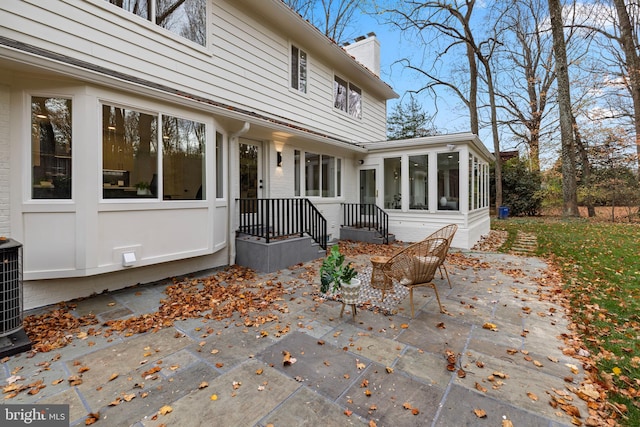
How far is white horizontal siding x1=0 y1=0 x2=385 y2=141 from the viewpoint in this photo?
156 inches

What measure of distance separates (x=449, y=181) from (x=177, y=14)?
7.60m

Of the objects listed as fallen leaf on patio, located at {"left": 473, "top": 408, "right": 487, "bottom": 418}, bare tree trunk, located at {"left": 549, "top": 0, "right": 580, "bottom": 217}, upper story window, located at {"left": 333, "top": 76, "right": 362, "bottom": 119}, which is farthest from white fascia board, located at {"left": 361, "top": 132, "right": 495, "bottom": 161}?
fallen leaf on patio, located at {"left": 473, "top": 408, "right": 487, "bottom": 418}

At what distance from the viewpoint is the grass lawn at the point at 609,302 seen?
7.16 feet

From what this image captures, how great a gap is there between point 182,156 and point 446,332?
4.77 metres

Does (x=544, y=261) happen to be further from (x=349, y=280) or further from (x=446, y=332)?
(x=349, y=280)

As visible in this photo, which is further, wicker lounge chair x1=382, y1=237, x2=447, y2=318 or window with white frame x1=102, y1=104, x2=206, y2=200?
window with white frame x1=102, y1=104, x2=206, y2=200

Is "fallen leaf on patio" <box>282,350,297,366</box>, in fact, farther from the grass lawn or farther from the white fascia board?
the white fascia board

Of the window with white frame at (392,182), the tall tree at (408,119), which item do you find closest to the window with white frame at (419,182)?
the window with white frame at (392,182)

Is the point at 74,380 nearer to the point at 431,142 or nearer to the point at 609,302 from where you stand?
the point at 609,302

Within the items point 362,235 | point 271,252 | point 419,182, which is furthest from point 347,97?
point 271,252

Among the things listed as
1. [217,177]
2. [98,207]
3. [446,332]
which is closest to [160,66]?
[217,177]

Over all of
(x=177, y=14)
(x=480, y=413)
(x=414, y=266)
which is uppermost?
(x=177, y=14)

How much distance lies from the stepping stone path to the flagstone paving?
14.0ft

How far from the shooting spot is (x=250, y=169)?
268 inches
